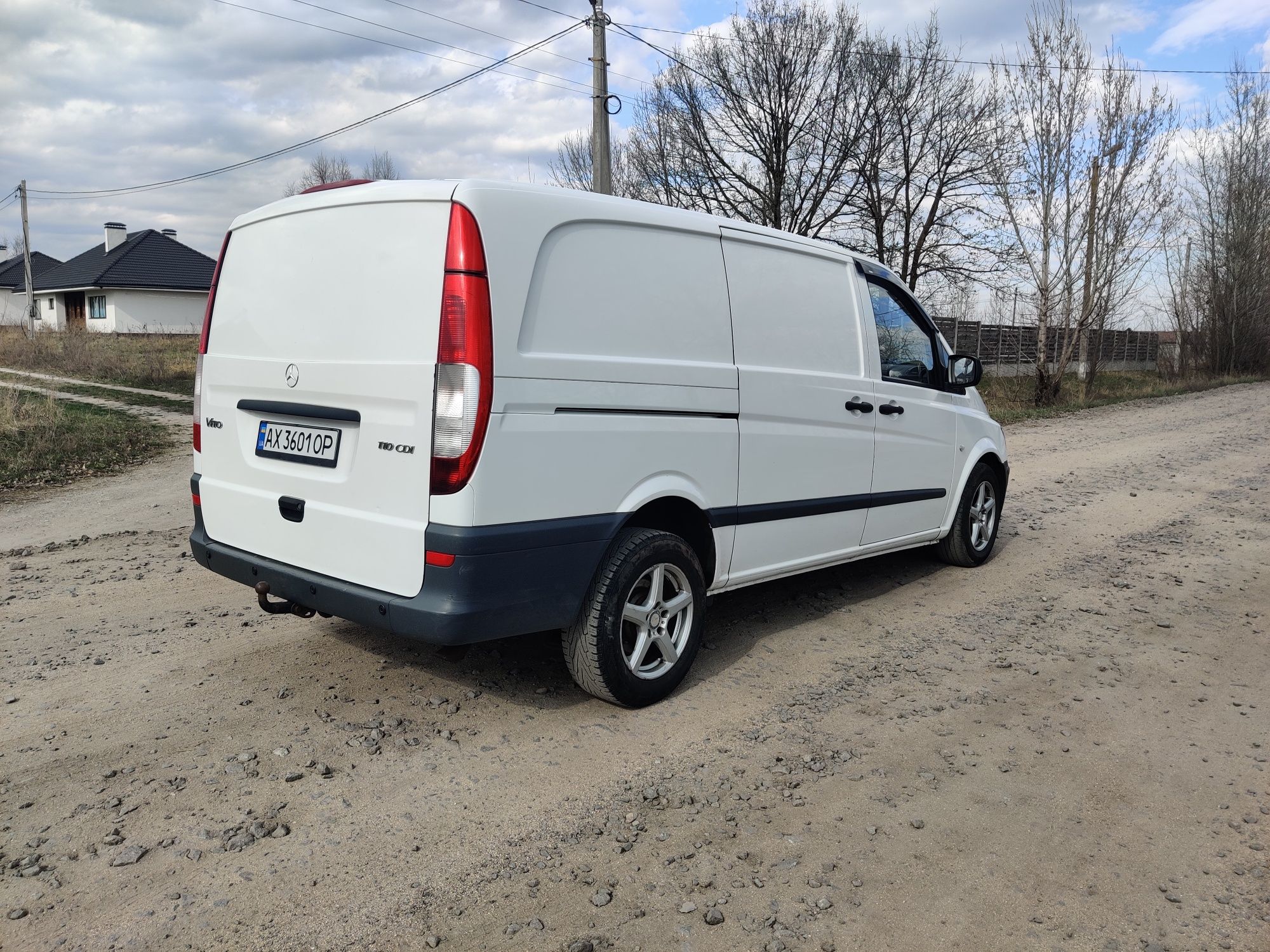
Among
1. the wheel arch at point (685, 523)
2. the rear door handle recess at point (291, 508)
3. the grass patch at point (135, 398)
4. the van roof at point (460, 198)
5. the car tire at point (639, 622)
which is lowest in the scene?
the car tire at point (639, 622)

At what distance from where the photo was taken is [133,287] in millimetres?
45375

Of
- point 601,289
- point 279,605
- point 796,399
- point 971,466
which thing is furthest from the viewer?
point 971,466

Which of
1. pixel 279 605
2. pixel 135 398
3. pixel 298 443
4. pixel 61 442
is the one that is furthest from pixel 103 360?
Result: pixel 298 443

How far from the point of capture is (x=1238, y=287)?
1156 inches

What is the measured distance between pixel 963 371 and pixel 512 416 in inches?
149

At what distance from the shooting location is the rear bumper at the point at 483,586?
10.5ft

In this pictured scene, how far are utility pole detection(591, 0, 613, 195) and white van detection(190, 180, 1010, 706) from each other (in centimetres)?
1072

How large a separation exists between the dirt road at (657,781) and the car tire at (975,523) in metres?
0.67

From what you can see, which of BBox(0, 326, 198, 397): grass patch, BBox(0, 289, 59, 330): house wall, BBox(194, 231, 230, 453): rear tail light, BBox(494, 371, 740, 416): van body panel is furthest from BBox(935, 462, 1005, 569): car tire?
BBox(0, 289, 59, 330): house wall

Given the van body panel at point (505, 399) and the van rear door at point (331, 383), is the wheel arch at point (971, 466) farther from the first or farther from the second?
the van rear door at point (331, 383)

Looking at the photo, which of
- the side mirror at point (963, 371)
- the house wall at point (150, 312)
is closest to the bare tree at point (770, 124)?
the side mirror at point (963, 371)

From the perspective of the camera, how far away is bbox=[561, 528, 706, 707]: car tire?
11.9 ft

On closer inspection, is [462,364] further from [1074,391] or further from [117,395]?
[1074,391]

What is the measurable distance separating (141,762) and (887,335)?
4.32m
